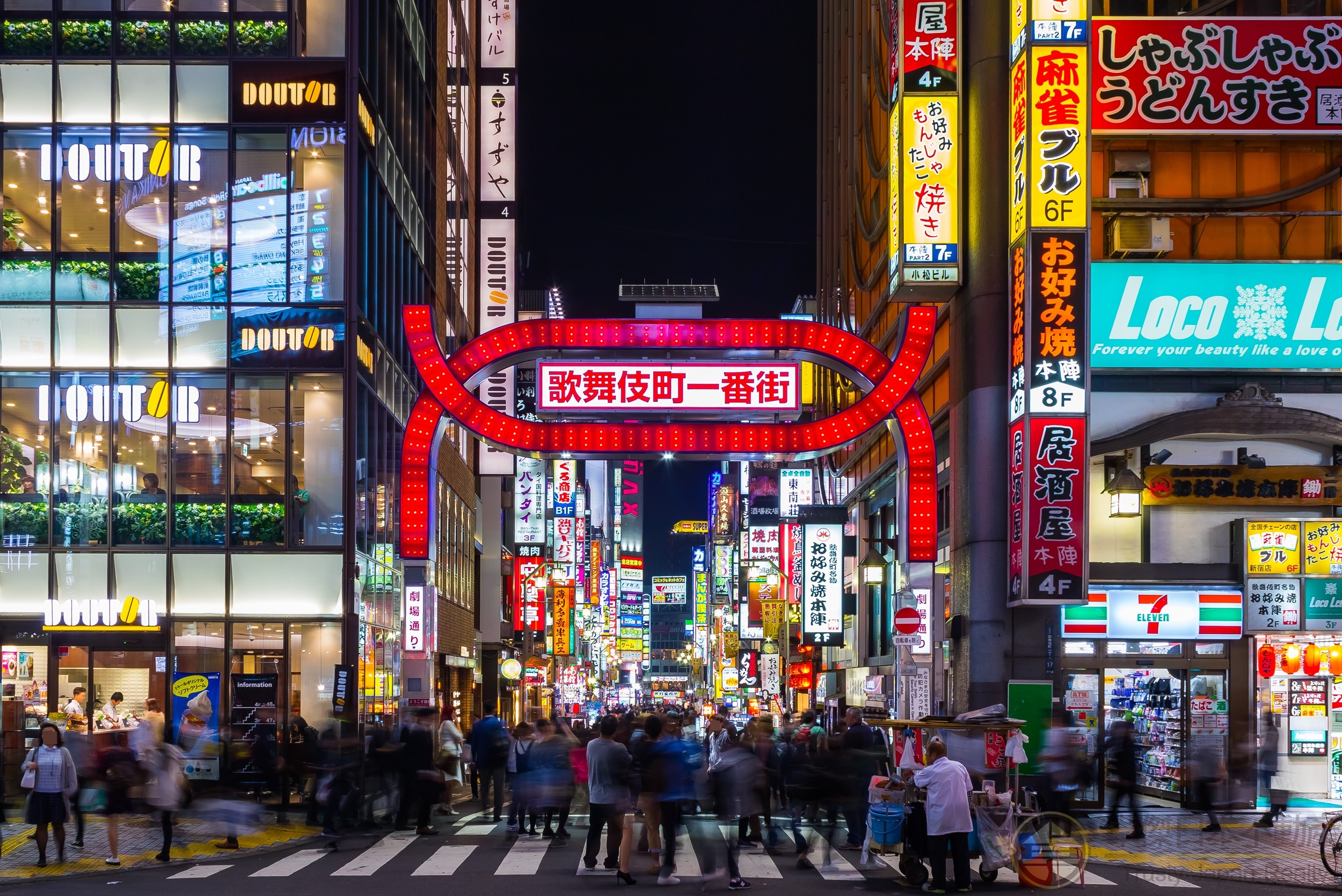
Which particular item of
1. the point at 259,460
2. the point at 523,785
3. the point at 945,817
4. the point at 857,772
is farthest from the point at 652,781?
the point at 259,460

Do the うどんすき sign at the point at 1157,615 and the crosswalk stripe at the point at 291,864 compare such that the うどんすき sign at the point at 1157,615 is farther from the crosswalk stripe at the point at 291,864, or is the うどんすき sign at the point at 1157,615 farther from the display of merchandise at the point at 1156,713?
the crosswalk stripe at the point at 291,864

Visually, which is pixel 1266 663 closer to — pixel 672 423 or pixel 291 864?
pixel 672 423

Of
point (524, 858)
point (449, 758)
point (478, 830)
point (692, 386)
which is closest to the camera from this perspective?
point (524, 858)

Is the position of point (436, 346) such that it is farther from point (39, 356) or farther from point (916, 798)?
point (916, 798)

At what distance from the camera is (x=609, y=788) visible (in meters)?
18.5

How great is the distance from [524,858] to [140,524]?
14.9 metres

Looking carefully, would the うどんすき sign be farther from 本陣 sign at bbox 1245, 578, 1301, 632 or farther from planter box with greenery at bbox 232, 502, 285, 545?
planter box with greenery at bbox 232, 502, 285, 545

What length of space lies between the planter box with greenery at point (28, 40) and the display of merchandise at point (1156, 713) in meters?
26.4

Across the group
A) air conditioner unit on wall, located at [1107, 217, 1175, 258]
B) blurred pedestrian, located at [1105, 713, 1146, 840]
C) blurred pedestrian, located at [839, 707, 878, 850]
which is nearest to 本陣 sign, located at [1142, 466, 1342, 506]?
air conditioner unit on wall, located at [1107, 217, 1175, 258]

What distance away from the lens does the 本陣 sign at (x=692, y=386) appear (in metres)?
27.3

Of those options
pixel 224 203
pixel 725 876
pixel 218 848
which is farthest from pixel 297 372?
pixel 725 876

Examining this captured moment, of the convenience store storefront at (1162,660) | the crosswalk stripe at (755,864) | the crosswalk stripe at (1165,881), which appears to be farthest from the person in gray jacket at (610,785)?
the convenience store storefront at (1162,660)

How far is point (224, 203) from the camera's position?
31.8 metres

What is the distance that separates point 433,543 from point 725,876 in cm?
1184
